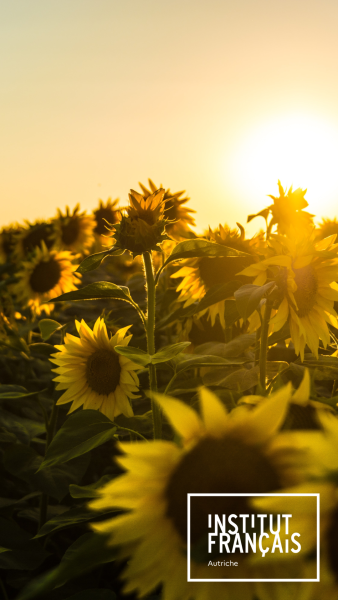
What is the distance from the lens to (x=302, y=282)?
0.91 meters

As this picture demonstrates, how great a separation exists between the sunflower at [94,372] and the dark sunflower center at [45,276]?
2.25 meters

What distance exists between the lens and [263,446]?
37cm

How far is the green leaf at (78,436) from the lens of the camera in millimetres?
703

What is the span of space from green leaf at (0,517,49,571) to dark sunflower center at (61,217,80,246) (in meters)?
3.06

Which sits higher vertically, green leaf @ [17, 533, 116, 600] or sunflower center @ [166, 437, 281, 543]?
sunflower center @ [166, 437, 281, 543]

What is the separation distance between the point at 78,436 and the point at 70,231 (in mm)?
3440

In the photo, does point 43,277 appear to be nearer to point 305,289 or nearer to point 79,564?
point 305,289

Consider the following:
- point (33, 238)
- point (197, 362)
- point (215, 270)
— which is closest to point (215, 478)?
point (197, 362)

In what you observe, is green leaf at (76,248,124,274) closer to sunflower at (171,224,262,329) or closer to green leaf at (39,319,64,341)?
green leaf at (39,319,64,341)

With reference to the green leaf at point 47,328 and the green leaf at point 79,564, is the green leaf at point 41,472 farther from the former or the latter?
the green leaf at point 79,564

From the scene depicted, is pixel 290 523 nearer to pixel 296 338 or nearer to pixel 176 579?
pixel 176 579

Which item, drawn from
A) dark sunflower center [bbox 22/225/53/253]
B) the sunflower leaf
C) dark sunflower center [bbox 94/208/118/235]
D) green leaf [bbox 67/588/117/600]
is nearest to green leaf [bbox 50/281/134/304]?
the sunflower leaf

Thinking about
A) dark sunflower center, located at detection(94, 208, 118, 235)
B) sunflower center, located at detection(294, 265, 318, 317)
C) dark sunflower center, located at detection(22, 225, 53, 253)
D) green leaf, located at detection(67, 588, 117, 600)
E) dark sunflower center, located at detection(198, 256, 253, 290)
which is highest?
dark sunflower center, located at detection(94, 208, 118, 235)

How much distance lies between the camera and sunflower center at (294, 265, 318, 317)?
2.95 feet
